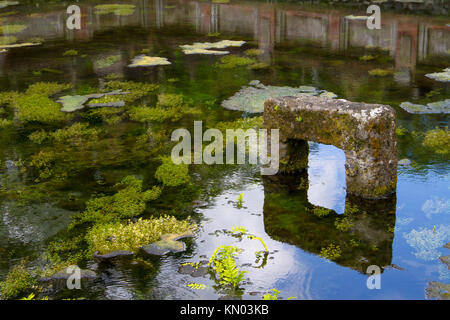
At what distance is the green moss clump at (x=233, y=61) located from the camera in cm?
1197

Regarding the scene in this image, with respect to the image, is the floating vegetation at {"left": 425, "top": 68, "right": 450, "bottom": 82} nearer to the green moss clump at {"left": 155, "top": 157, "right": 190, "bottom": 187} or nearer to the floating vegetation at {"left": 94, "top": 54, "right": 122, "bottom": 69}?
the green moss clump at {"left": 155, "top": 157, "right": 190, "bottom": 187}

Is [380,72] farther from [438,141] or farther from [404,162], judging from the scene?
[404,162]

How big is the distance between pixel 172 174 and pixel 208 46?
7.71m

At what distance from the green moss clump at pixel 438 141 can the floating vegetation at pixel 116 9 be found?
13985 millimetres

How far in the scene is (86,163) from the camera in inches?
288

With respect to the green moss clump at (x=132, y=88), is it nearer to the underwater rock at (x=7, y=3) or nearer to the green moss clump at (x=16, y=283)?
the green moss clump at (x=16, y=283)

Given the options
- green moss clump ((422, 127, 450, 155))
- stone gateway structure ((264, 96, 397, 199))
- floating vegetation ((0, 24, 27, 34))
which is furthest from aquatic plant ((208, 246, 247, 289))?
floating vegetation ((0, 24, 27, 34))

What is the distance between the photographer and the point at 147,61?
41.2 ft

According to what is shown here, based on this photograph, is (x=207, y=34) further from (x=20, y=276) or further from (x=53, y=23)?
(x=20, y=276)

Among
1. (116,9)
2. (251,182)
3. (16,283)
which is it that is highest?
(116,9)

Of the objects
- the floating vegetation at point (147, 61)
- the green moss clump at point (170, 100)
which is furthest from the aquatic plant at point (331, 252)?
the floating vegetation at point (147, 61)

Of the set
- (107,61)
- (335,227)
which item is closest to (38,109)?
(107,61)

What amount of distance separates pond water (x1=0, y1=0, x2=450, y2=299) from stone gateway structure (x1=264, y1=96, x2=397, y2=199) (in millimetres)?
230

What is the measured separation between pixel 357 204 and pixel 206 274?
2.02m
